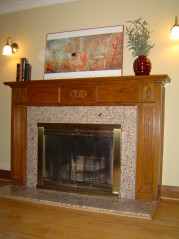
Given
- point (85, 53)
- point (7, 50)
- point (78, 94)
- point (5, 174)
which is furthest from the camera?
point (5, 174)

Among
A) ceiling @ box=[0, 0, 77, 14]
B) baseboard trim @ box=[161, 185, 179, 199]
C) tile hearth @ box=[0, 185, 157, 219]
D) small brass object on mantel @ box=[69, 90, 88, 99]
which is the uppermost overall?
ceiling @ box=[0, 0, 77, 14]

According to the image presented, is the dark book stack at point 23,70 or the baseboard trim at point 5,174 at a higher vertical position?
the dark book stack at point 23,70

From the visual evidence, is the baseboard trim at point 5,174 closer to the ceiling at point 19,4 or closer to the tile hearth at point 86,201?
the tile hearth at point 86,201

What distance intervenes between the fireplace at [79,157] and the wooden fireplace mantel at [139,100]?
0.29 m

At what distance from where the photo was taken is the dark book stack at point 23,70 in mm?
3377

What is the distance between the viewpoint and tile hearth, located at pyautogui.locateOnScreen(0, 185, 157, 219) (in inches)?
96.0

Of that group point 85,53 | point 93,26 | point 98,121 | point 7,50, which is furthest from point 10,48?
point 98,121

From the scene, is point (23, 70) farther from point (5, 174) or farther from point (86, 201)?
point (86, 201)

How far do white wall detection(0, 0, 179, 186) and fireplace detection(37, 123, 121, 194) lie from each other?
645mm

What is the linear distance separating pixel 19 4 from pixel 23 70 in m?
1.09

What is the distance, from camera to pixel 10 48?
3.53 metres

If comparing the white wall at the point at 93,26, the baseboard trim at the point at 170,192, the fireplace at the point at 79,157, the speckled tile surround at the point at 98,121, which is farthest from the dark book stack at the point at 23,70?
the baseboard trim at the point at 170,192

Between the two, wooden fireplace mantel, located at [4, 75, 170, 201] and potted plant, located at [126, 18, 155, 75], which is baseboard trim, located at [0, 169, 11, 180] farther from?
potted plant, located at [126, 18, 155, 75]

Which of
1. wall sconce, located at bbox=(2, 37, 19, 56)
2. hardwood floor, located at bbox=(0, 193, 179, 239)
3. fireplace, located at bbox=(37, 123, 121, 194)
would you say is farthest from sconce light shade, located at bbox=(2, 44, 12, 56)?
hardwood floor, located at bbox=(0, 193, 179, 239)
